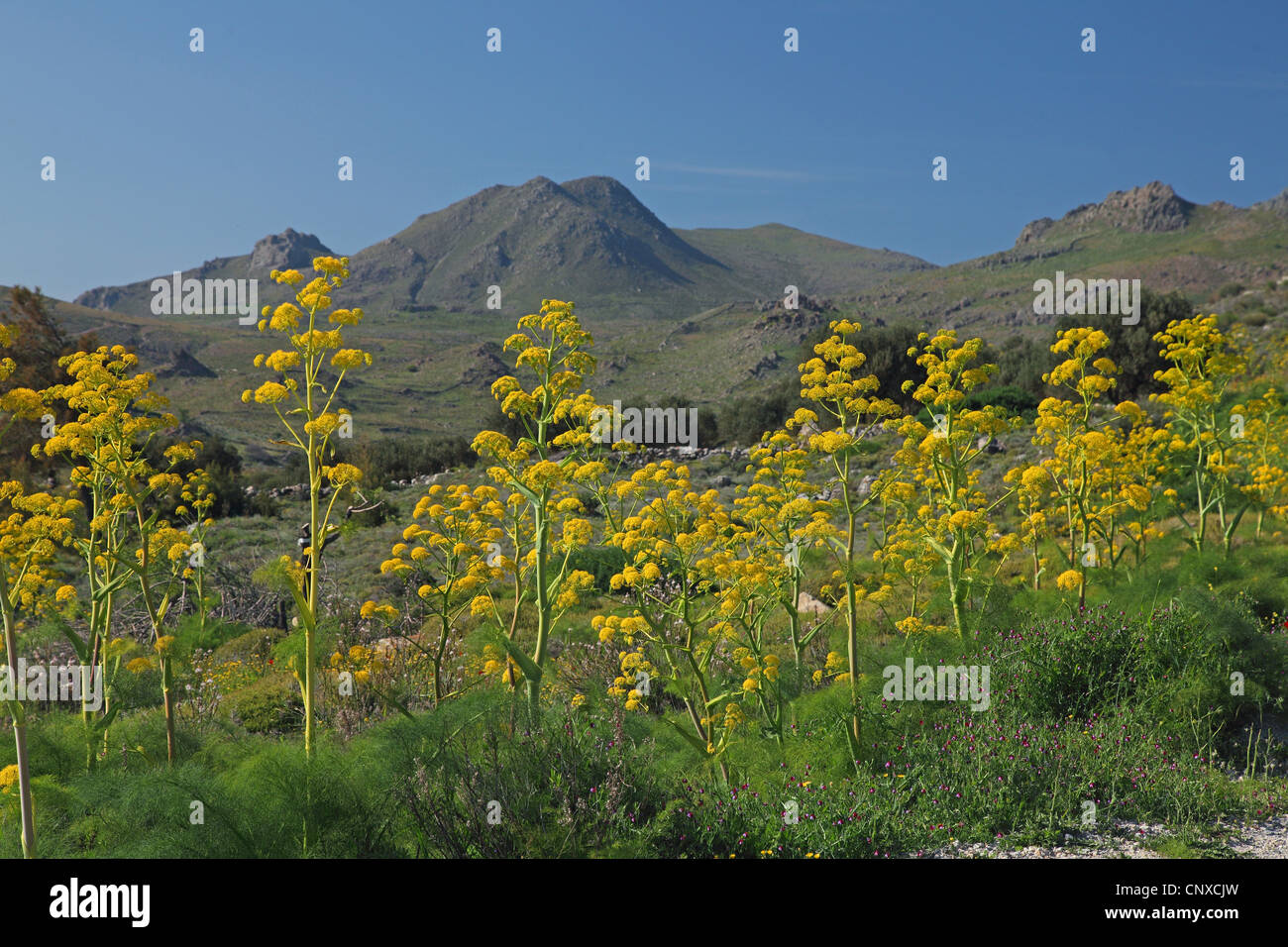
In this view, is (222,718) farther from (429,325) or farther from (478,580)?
(429,325)

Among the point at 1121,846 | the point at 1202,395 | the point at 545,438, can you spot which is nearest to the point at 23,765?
the point at 545,438

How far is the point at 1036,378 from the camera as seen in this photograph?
26375mm

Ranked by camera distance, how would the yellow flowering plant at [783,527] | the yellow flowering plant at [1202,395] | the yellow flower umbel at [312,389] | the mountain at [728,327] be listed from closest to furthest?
the yellow flower umbel at [312,389], the yellow flowering plant at [783,527], the yellow flowering plant at [1202,395], the mountain at [728,327]

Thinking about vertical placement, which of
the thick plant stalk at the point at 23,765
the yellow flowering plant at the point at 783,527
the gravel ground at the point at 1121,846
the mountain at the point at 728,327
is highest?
the mountain at the point at 728,327

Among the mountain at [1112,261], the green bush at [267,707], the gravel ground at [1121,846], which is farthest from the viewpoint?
the mountain at [1112,261]

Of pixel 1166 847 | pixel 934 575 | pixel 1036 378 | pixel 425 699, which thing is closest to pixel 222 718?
pixel 425 699

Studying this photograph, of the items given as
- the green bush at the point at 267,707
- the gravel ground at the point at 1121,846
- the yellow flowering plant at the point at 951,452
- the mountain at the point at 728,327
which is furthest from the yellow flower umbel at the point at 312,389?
the mountain at the point at 728,327

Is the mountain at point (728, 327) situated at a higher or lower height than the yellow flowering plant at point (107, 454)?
higher

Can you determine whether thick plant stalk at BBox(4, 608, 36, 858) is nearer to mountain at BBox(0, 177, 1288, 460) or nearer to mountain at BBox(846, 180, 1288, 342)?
mountain at BBox(0, 177, 1288, 460)

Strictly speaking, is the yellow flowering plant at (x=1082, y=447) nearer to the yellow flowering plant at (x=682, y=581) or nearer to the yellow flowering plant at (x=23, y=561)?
the yellow flowering plant at (x=682, y=581)

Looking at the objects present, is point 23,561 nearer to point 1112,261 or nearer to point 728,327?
point 728,327

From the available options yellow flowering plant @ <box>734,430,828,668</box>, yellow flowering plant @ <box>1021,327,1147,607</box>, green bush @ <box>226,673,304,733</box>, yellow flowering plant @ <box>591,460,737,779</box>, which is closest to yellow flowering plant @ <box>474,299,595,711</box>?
yellow flowering plant @ <box>591,460,737,779</box>

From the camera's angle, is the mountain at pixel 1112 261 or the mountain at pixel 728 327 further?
the mountain at pixel 1112 261

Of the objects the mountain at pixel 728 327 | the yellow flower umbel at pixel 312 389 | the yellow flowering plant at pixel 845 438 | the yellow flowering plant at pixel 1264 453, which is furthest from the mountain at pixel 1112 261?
the yellow flower umbel at pixel 312 389
